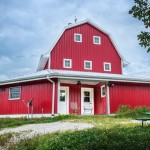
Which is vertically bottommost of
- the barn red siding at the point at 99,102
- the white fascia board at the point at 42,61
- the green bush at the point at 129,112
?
the green bush at the point at 129,112

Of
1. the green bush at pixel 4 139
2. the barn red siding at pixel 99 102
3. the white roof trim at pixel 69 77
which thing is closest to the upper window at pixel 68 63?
the white roof trim at pixel 69 77

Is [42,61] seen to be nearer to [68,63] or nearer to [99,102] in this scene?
[68,63]

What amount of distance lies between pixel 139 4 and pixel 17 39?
3537 cm

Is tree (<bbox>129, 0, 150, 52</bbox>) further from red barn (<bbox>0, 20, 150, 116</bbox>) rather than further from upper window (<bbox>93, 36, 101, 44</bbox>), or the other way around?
upper window (<bbox>93, 36, 101, 44</bbox>)

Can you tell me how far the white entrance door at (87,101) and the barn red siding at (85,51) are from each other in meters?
1.87

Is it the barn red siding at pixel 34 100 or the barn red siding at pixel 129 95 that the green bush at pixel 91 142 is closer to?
the barn red siding at pixel 34 100

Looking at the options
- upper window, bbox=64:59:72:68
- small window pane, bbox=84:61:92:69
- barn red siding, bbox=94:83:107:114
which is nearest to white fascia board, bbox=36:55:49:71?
upper window, bbox=64:59:72:68

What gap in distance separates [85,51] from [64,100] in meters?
4.66

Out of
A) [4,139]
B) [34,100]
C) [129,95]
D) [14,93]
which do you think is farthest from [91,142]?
[14,93]

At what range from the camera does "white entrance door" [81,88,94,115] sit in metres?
23.0

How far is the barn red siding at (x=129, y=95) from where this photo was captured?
22.2m

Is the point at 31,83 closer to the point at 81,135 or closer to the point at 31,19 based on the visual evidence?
the point at 31,19

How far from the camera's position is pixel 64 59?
946 inches

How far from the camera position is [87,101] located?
2347 cm
